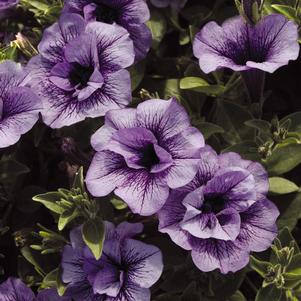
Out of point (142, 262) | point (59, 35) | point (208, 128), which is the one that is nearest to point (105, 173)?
point (142, 262)

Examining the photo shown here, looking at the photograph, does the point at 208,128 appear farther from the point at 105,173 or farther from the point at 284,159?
the point at 105,173

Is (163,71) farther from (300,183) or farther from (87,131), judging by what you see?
(300,183)

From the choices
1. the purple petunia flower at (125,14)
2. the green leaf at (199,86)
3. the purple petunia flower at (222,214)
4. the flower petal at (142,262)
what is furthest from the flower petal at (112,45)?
the flower petal at (142,262)

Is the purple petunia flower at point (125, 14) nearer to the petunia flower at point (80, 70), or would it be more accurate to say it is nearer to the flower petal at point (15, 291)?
the petunia flower at point (80, 70)

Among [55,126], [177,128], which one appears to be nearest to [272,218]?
[177,128]

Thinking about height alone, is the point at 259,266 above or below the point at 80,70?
below

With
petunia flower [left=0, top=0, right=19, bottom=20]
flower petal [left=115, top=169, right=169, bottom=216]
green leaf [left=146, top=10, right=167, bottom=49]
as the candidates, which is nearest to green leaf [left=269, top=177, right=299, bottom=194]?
flower petal [left=115, top=169, right=169, bottom=216]

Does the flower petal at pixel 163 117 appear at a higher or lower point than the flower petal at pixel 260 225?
higher
